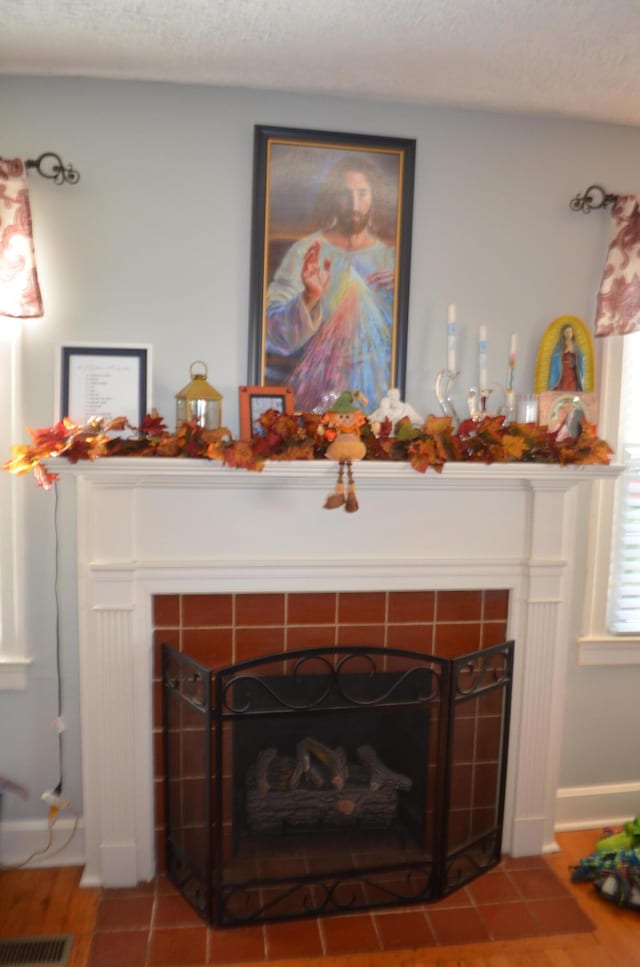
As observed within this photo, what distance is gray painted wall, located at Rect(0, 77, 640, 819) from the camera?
2195 millimetres

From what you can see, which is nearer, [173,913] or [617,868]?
[173,913]

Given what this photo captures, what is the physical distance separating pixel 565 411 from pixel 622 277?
507 millimetres

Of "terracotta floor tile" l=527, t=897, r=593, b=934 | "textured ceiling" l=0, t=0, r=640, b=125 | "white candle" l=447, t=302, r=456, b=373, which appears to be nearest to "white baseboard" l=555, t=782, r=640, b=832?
"terracotta floor tile" l=527, t=897, r=593, b=934

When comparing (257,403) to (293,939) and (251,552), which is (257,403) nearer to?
(251,552)

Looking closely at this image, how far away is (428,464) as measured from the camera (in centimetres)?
205

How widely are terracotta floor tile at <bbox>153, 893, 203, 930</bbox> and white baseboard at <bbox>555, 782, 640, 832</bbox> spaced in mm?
1335

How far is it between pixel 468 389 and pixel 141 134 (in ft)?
4.32

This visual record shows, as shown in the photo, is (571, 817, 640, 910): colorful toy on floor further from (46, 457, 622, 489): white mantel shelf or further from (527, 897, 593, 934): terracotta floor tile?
(46, 457, 622, 489): white mantel shelf

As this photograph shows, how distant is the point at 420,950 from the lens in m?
2.03

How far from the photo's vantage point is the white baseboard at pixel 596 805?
103 inches

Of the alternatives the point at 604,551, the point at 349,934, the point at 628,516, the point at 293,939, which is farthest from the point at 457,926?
the point at 628,516

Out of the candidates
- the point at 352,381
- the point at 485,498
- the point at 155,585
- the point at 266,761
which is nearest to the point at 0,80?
the point at 352,381

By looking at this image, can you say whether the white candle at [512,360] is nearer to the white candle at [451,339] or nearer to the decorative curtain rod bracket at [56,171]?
the white candle at [451,339]

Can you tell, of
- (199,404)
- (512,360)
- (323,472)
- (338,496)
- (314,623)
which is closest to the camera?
(338,496)
